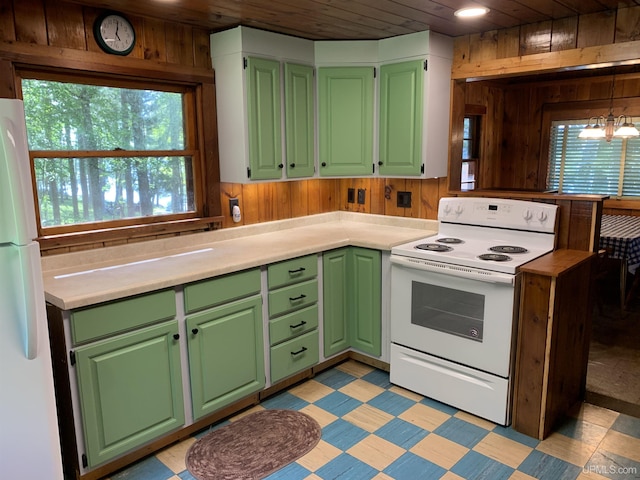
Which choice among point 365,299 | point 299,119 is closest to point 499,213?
point 365,299

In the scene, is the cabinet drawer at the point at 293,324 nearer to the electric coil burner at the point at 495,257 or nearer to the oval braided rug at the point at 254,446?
the oval braided rug at the point at 254,446

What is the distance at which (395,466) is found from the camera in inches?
89.7

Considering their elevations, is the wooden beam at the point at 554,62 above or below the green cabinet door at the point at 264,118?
above

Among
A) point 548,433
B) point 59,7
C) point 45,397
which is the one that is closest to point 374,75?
point 59,7

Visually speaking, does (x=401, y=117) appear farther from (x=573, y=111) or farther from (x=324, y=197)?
(x=573, y=111)

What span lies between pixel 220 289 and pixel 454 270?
48.6 inches

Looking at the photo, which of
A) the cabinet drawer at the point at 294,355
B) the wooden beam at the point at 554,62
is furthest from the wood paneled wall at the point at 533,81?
the cabinet drawer at the point at 294,355

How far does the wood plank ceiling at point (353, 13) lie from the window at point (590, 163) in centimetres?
309

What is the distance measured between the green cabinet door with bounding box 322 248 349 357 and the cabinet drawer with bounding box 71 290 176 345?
1078mm

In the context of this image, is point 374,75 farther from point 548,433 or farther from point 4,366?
point 4,366

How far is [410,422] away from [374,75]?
2211mm

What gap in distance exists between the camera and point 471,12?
2627 millimetres

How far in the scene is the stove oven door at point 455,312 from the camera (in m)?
2.48

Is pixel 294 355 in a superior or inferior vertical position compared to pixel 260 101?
inferior
